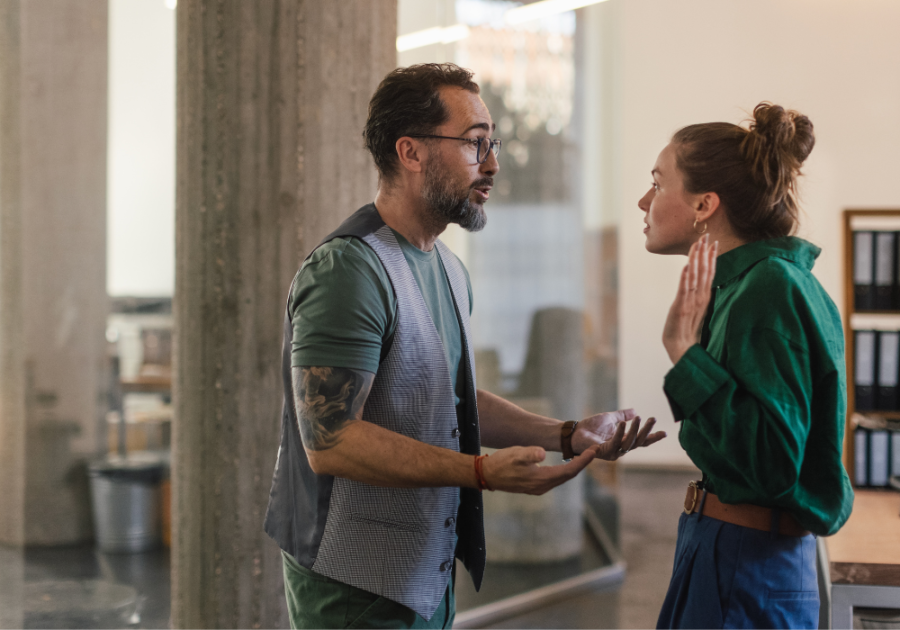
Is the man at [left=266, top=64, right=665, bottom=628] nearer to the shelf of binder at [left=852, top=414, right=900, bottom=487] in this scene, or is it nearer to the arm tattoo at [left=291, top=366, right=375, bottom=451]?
the arm tattoo at [left=291, top=366, right=375, bottom=451]

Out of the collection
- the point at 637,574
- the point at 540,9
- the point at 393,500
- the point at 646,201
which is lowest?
the point at 637,574

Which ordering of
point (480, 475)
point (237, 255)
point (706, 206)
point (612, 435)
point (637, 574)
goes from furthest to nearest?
point (637, 574)
point (237, 255)
point (612, 435)
point (706, 206)
point (480, 475)

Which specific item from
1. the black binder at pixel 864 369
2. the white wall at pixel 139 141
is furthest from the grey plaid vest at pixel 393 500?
the black binder at pixel 864 369

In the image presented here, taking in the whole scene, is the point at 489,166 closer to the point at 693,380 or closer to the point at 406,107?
the point at 406,107

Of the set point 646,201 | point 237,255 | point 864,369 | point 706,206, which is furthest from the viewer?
point 864,369

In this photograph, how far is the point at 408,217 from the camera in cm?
155

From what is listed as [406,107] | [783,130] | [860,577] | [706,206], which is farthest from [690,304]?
[860,577]

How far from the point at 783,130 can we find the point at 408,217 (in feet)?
2.39

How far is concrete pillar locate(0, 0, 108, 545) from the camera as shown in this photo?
2322 mm

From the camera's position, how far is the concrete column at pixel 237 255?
2.03 meters

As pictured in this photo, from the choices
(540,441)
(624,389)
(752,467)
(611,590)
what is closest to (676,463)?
(624,389)

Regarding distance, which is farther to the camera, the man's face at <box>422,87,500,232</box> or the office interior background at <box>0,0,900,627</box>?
the office interior background at <box>0,0,900,627</box>

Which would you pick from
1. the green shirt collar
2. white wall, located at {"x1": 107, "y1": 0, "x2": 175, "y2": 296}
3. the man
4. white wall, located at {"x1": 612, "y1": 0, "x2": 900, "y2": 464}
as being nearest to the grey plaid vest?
the man

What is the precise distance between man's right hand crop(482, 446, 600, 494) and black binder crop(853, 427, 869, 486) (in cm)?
223
